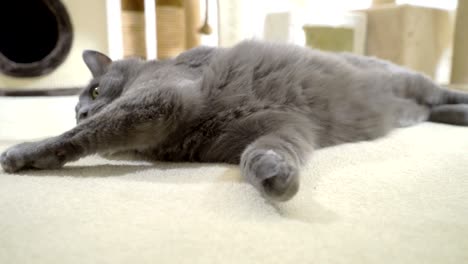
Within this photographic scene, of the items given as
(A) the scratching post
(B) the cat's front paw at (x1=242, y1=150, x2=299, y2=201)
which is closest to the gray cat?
(B) the cat's front paw at (x1=242, y1=150, x2=299, y2=201)

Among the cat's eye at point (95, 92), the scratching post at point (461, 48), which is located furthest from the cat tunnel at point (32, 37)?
the scratching post at point (461, 48)

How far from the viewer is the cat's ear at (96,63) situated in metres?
1.26

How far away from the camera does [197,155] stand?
104 centimetres

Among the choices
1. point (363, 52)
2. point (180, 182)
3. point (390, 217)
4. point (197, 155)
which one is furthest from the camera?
point (363, 52)

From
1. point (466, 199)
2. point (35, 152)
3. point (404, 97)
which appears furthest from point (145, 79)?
point (404, 97)

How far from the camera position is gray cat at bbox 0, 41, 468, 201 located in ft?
3.02

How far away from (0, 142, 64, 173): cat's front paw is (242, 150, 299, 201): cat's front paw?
47 cm

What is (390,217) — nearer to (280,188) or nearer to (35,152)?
(280,188)

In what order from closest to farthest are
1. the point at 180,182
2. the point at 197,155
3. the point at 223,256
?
the point at 223,256
the point at 180,182
the point at 197,155

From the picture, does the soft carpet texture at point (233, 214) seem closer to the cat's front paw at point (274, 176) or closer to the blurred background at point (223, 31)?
the cat's front paw at point (274, 176)

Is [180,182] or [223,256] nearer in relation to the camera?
[223,256]

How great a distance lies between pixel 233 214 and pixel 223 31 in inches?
97.4

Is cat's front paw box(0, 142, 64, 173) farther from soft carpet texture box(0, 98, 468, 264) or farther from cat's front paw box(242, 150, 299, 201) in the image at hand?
cat's front paw box(242, 150, 299, 201)

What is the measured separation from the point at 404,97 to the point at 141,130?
1.01m
